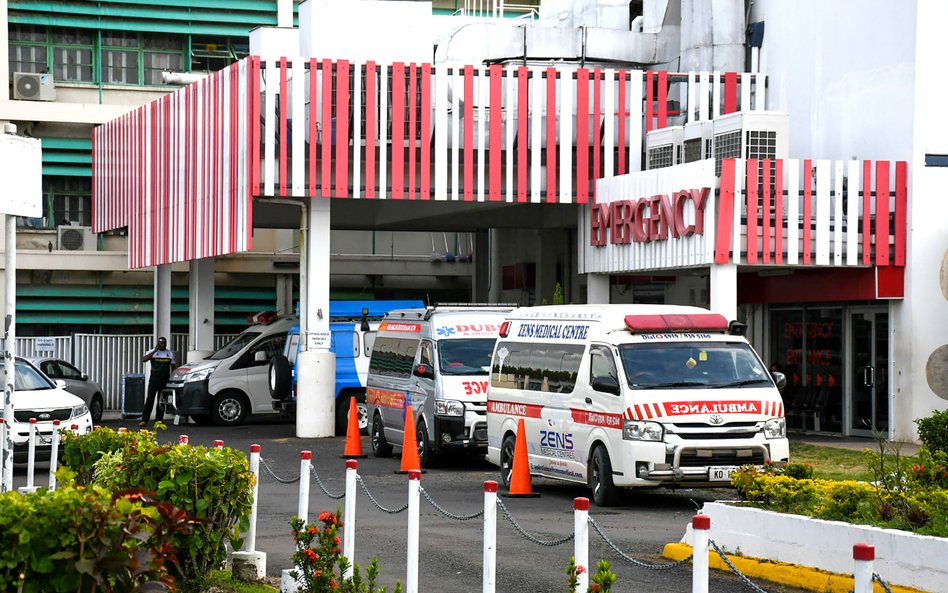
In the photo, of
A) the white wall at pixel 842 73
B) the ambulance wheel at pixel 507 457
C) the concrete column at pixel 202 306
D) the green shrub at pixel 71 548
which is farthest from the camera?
the concrete column at pixel 202 306

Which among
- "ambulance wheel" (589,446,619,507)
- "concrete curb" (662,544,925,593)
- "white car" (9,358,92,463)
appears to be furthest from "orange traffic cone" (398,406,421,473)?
"concrete curb" (662,544,925,593)

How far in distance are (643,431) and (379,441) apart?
30.1 ft

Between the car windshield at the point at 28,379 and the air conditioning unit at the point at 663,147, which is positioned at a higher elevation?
the air conditioning unit at the point at 663,147

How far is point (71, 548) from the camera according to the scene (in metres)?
7.12

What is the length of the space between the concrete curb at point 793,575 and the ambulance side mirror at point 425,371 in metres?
10.2

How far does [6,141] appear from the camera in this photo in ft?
40.7

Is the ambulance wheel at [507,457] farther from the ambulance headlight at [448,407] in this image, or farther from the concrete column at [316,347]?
the concrete column at [316,347]

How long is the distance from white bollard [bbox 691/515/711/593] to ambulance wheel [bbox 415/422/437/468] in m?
14.8

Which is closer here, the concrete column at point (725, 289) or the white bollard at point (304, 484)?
the white bollard at point (304, 484)

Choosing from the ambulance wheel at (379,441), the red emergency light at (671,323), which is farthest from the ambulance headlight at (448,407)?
the red emergency light at (671,323)

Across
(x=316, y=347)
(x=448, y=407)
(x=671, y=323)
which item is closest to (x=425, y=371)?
(x=448, y=407)

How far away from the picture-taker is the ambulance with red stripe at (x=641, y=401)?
57.7ft

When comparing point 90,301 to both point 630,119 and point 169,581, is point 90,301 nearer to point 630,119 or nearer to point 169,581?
point 630,119

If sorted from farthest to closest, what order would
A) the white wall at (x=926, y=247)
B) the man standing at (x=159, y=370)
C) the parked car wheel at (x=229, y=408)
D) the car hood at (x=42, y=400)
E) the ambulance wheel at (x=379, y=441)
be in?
the man standing at (x=159, y=370), the parked car wheel at (x=229, y=408), the white wall at (x=926, y=247), the ambulance wheel at (x=379, y=441), the car hood at (x=42, y=400)
